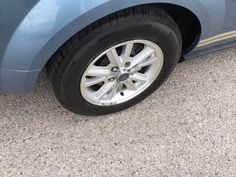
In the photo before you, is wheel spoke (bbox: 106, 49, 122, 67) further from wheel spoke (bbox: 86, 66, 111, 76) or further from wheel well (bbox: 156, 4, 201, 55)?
wheel well (bbox: 156, 4, 201, 55)

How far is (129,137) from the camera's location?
2117mm

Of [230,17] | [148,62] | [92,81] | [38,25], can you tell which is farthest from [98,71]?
[230,17]

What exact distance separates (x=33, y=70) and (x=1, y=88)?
0.21 m

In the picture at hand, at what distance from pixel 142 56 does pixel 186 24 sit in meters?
0.31

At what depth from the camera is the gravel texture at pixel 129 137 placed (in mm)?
2010

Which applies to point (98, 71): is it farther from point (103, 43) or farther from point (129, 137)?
point (129, 137)

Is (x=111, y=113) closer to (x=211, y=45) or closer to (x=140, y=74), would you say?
(x=140, y=74)

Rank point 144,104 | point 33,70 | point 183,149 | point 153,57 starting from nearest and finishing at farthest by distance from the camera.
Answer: point 33,70 < point 153,57 < point 183,149 < point 144,104

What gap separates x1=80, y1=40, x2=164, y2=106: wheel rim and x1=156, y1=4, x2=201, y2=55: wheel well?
20 cm

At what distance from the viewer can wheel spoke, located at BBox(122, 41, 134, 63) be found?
1787 mm

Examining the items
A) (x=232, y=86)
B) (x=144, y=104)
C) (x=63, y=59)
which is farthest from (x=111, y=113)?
(x=232, y=86)

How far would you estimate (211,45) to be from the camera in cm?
216

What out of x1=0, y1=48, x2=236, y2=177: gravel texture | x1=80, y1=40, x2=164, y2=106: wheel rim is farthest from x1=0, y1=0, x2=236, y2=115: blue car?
x1=0, y1=48, x2=236, y2=177: gravel texture

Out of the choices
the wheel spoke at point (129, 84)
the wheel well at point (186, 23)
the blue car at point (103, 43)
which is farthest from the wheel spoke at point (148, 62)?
the wheel well at point (186, 23)
